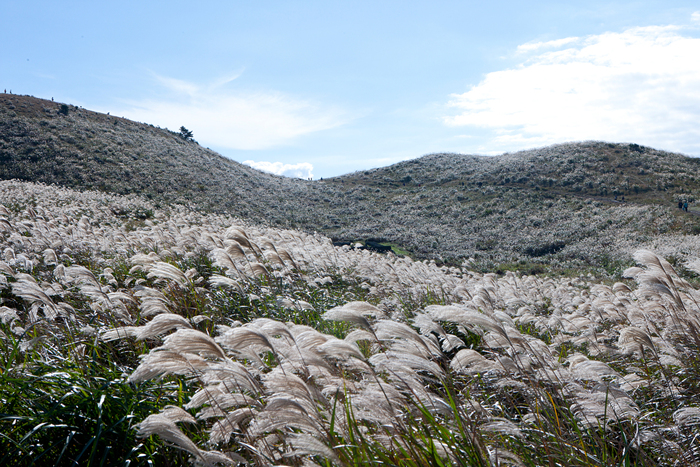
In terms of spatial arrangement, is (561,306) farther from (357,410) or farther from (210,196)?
(210,196)

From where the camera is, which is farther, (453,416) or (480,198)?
(480,198)

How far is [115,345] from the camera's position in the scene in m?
4.27

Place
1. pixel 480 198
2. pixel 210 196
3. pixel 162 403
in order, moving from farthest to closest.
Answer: pixel 480 198 → pixel 210 196 → pixel 162 403

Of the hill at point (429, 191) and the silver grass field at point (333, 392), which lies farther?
the hill at point (429, 191)

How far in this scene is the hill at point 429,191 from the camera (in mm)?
35844

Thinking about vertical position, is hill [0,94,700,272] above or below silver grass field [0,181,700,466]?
above

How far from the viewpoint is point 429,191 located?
2293 inches

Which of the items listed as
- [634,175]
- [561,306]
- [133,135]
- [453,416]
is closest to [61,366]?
[453,416]

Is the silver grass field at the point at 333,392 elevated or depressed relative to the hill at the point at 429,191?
depressed

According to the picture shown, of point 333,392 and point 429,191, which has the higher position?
point 429,191

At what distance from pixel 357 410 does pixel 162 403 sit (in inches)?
61.0

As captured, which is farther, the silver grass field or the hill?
the hill

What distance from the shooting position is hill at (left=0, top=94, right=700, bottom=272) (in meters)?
35.8

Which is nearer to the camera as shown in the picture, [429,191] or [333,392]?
[333,392]
